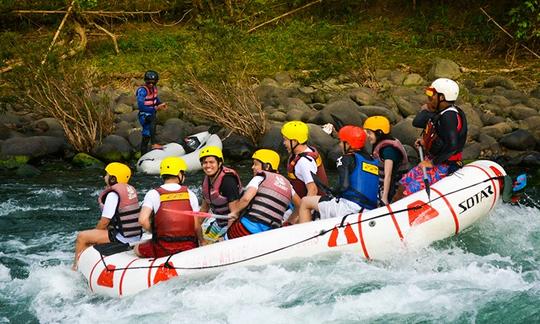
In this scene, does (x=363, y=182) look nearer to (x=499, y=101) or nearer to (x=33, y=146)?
(x=33, y=146)

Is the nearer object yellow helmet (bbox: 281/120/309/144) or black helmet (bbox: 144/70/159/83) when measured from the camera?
yellow helmet (bbox: 281/120/309/144)

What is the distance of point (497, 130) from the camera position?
548 inches

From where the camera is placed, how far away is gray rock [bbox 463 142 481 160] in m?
13.0

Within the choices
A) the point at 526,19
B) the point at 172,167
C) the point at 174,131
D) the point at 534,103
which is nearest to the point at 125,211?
the point at 172,167

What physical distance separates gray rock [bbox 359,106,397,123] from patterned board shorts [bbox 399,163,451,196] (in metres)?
5.86

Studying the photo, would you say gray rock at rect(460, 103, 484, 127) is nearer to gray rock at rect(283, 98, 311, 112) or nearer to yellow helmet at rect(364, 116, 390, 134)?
gray rock at rect(283, 98, 311, 112)

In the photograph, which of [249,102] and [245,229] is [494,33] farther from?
[245,229]

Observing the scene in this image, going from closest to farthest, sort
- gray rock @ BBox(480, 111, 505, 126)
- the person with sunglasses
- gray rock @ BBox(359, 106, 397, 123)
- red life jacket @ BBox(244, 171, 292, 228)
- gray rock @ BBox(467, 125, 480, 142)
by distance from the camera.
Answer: red life jacket @ BBox(244, 171, 292, 228) → the person with sunglasses → gray rock @ BBox(467, 125, 480, 142) → gray rock @ BBox(480, 111, 505, 126) → gray rock @ BBox(359, 106, 397, 123)

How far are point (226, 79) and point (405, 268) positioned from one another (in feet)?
22.3

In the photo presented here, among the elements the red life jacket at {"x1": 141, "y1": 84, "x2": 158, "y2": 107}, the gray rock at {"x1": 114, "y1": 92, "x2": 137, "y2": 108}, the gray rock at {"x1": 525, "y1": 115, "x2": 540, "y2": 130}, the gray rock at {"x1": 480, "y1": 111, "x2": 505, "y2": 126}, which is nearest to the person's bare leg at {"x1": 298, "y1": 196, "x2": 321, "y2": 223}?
the red life jacket at {"x1": 141, "y1": 84, "x2": 158, "y2": 107}

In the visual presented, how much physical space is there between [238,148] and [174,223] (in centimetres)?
600

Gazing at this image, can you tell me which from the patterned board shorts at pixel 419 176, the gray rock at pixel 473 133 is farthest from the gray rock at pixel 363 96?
the patterned board shorts at pixel 419 176

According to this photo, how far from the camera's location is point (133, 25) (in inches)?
891

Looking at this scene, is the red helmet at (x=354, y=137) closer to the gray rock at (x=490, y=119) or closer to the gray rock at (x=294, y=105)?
the gray rock at (x=490, y=119)
